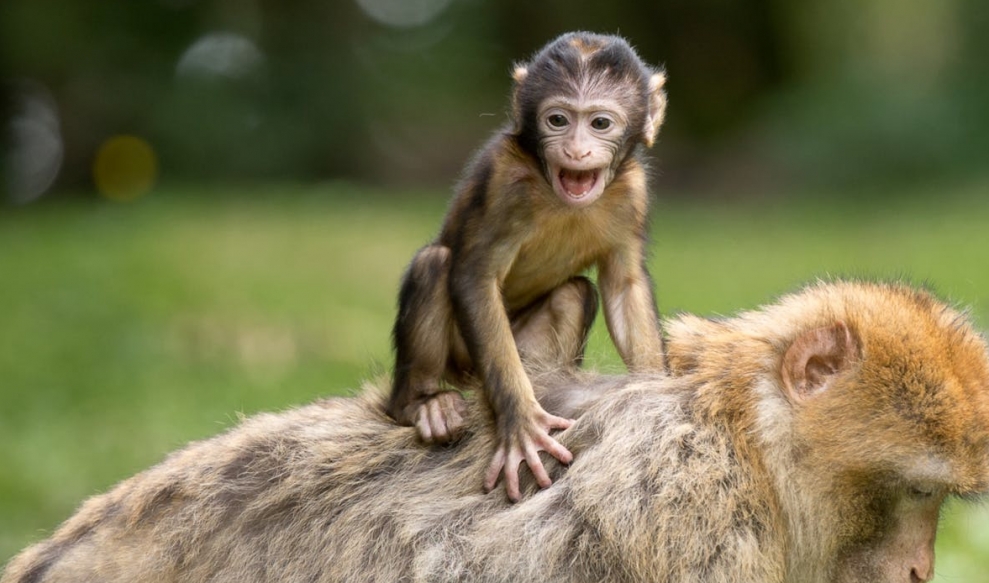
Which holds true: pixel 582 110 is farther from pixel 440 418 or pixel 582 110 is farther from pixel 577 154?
pixel 440 418

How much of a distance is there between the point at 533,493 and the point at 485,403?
506mm

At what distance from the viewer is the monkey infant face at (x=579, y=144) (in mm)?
5289

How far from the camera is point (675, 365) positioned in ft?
16.7

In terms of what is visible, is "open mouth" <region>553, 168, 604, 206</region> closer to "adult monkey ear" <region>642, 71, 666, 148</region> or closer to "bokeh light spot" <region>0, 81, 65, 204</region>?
"adult monkey ear" <region>642, 71, 666, 148</region>

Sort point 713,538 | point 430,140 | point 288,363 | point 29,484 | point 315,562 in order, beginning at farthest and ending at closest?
1. point 430,140
2. point 288,363
3. point 29,484
4. point 315,562
5. point 713,538

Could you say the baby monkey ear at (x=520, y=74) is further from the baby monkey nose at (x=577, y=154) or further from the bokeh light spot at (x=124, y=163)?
the bokeh light spot at (x=124, y=163)

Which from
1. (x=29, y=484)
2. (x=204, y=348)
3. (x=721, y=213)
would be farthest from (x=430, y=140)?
(x=29, y=484)

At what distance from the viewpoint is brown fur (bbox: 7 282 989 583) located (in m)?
4.59

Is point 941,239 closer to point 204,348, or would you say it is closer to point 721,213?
point 721,213

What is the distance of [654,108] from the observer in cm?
577

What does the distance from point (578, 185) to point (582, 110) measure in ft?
0.90

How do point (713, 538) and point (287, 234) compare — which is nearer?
point (713, 538)

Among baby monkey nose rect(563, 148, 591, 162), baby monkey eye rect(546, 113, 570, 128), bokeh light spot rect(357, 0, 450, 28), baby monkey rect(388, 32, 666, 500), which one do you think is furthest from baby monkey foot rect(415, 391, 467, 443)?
bokeh light spot rect(357, 0, 450, 28)

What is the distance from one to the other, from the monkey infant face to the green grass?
0.70 m
